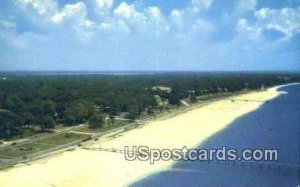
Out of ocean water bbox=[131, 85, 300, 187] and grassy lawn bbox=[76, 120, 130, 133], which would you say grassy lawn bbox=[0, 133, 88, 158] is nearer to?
grassy lawn bbox=[76, 120, 130, 133]

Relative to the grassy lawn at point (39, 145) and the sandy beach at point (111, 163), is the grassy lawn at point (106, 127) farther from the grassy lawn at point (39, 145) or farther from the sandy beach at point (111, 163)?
the sandy beach at point (111, 163)

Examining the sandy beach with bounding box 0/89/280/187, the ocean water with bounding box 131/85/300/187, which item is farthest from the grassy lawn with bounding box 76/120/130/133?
the ocean water with bounding box 131/85/300/187

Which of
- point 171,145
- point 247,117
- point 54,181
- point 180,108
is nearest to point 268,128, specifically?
point 247,117

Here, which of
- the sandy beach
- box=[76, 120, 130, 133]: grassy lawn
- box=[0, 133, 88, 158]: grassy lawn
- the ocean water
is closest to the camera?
the sandy beach

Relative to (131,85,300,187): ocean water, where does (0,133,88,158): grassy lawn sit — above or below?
above

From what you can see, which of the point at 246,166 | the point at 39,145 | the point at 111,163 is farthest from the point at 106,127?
the point at 246,166

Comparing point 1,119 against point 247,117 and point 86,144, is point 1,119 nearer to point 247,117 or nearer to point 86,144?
point 86,144

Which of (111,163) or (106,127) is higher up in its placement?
(106,127)

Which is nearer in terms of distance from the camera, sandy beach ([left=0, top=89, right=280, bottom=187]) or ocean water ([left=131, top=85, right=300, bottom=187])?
sandy beach ([left=0, top=89, right=280, bottom=187])

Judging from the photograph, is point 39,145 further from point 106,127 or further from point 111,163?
point 106,127
